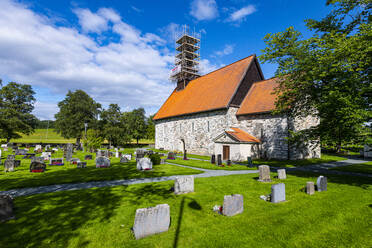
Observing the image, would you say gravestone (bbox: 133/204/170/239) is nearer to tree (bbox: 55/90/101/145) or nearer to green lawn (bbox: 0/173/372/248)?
→ green lawn (bbox: 0/173/372/248)

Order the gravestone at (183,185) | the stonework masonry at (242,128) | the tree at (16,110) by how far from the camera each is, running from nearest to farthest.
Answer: the gravestone at (183,185) < the stonework masonry at (242,128) < the tree at (16,110)

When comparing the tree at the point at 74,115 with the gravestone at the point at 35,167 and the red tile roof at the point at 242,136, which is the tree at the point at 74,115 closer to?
the gravestone at the point at 35,167

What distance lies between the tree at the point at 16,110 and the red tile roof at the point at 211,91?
97.8 ft

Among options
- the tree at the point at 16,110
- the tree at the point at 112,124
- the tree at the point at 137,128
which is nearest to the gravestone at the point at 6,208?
the tree at the point at 112,124

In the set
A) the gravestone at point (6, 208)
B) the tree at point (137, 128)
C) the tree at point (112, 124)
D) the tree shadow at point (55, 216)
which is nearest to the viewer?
the tree shadow at point (55, 216)

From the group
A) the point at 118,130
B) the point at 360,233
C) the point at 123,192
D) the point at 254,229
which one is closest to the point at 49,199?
the point at 123,192

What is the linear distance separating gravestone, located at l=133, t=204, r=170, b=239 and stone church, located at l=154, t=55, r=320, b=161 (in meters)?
14.2

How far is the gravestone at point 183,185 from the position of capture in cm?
823

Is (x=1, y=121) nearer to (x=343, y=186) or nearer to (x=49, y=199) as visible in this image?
(x=49, y=199)

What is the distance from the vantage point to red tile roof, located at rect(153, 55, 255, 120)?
76.0ft

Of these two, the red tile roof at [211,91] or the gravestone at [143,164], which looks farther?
the red tile roof at [211,91]

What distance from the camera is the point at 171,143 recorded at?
31578 millimetres

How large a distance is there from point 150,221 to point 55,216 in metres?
3.30

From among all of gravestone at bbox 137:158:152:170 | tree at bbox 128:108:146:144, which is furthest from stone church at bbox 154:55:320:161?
tree at bbox 128:108:146:144
